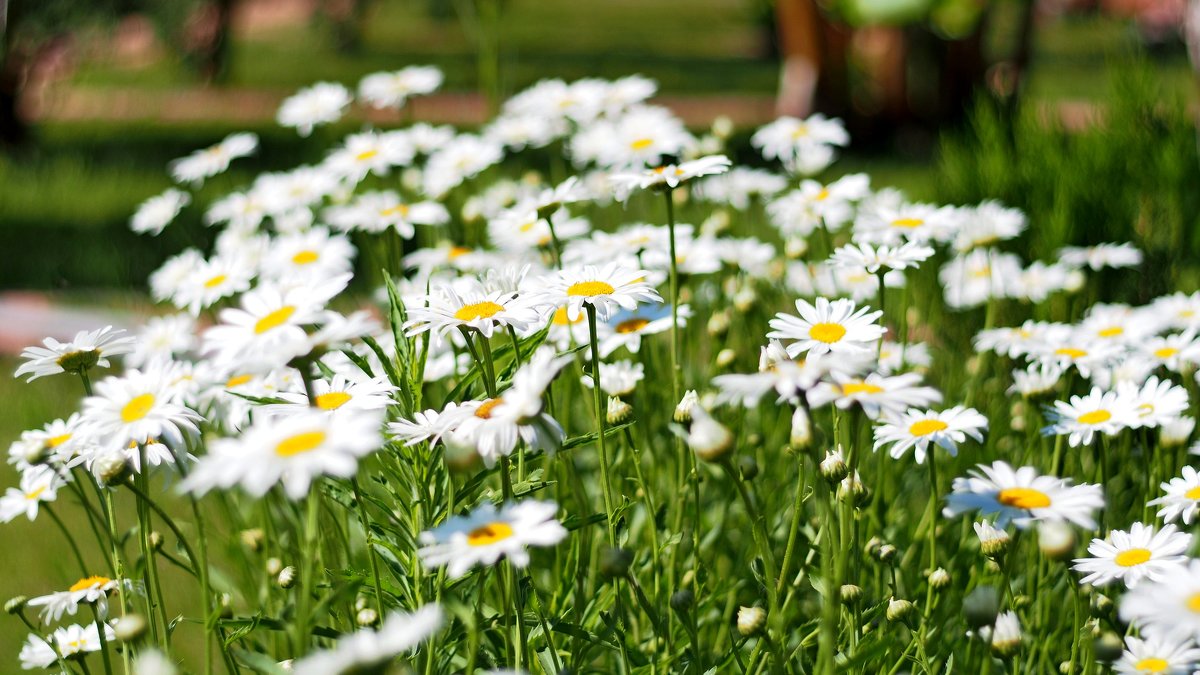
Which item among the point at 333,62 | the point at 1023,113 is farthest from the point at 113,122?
the point at 1023,113

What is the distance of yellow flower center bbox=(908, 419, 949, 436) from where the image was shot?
1.36m

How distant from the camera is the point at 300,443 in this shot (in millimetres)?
929

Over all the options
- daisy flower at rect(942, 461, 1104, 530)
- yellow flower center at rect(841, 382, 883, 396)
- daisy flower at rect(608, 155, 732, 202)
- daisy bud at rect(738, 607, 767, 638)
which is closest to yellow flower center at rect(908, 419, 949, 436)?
daisy flower at rect(942, 461, 1104, 530)

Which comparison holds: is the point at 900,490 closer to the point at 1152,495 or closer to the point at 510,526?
the point at 1152,495

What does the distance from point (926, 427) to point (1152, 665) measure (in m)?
0.35

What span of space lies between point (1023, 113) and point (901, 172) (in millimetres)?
2654

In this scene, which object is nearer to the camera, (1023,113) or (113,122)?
(1023,113)

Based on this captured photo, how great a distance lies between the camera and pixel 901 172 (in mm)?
6414

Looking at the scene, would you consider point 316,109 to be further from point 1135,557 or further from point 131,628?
point 1135,557

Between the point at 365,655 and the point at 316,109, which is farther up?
the point at 316,109

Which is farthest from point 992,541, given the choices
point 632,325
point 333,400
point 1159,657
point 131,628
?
point 131,628

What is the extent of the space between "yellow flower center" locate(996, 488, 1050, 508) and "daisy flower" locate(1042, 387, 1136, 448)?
24 centimetres

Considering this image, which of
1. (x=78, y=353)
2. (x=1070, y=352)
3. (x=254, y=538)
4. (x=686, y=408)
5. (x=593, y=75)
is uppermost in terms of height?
(x=78, y=353)

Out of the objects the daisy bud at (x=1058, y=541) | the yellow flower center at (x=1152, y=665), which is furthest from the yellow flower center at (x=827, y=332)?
the yellow flower center at (x=1152, y=665)
